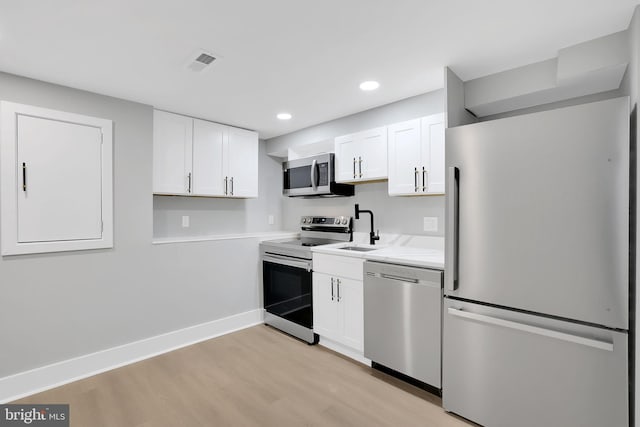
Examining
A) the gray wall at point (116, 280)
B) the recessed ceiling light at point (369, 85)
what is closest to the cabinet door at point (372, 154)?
the recessed ceiling light at point (369, 85)

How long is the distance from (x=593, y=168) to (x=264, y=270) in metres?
3.11

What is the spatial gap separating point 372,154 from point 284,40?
4.60 ft

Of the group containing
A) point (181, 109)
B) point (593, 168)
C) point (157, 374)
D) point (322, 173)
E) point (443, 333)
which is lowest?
point (157, 374)

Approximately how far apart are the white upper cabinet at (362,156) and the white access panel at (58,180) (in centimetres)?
218

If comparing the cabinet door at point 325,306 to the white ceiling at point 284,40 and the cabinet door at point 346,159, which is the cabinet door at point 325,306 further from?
the white ceiling at point 284,40

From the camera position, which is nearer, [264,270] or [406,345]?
[406,345]

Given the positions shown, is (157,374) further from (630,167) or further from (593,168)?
(630,167)

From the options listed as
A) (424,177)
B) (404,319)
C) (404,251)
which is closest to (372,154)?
(424,177)

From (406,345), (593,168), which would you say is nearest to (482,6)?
(593,168)

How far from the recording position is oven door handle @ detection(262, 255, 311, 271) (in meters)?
3.08

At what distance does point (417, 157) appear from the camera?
2.57 meters

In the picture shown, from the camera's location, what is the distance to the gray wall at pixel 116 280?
2236 mm

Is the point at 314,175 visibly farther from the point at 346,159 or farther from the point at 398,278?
the point at 398,278

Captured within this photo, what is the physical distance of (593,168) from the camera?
1514 millimetres
